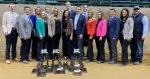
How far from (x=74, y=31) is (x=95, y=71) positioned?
2.21m

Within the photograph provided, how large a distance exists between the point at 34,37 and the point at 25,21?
77 centimetres

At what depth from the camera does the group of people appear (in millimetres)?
17094

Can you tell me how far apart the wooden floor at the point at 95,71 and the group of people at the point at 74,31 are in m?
0.43

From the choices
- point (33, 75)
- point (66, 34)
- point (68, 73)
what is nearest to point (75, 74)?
point (68, 73)

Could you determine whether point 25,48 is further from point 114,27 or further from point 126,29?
point 126,29

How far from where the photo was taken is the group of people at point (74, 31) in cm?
1709

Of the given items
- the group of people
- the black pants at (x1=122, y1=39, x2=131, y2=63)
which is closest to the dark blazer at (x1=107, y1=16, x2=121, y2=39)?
the group of people

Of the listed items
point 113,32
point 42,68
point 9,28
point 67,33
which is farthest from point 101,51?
point 9,28

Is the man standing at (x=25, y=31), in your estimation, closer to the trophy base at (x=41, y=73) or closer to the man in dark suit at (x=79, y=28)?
the man in dark suit at (x=79, y=28)

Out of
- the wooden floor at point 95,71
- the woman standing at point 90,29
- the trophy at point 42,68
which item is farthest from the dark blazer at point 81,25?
the trophy at point 42,68

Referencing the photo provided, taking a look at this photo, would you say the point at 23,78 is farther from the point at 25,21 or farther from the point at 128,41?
the point at 128,41

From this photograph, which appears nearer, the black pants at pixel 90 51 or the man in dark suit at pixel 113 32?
the man in dark suit at pixel 113 32

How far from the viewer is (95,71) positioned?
16.0 m

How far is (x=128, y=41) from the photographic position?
55.9 feet
